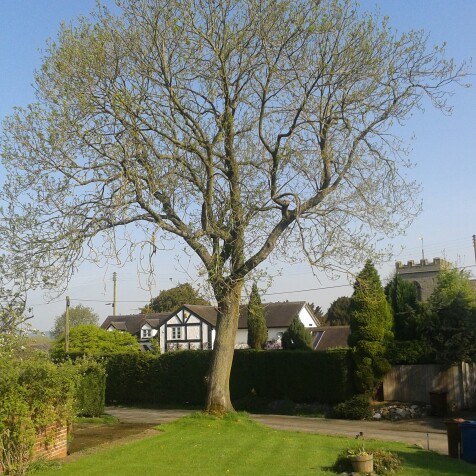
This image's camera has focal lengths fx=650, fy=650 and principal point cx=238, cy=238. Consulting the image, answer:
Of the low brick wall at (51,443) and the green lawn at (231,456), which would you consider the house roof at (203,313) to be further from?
the low brick wall at (51,443)

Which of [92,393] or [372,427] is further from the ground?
[92,393]

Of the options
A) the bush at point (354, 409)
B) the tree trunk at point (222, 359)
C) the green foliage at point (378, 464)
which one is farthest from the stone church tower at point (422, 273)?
the green foliage at point (378, 464)

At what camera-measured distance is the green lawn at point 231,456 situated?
1232cm

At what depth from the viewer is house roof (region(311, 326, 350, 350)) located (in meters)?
53.1

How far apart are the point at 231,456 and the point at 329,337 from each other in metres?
42.0

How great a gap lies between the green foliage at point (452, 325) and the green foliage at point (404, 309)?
3.18 ft

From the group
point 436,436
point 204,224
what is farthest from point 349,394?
point 204,224

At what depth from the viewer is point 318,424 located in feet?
78.0

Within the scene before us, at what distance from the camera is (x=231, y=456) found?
13.9 meters

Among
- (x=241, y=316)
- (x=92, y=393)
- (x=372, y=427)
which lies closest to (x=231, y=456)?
(x=372, y=427)

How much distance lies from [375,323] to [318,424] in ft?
16.3

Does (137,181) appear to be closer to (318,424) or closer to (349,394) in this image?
(318,424)

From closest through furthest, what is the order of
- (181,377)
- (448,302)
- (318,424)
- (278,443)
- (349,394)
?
(278,443), (318,424), (448,302), (349,394), (181,377)

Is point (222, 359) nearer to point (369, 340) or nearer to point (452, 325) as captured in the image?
point (369, 340)
